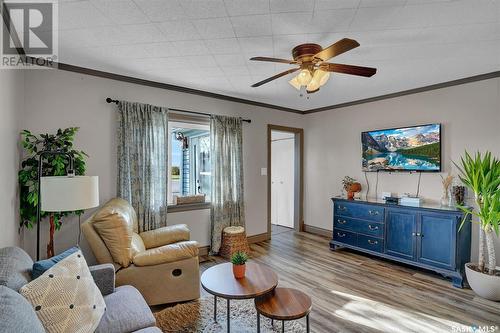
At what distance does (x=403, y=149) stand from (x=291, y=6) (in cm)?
302

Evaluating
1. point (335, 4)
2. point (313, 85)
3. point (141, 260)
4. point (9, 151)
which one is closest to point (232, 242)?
point (141, 260)

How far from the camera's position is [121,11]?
1925 mm

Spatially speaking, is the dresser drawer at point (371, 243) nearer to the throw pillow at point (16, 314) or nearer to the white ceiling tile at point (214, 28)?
the white ceiling tile at point (214, 28)

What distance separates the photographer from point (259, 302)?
6.42 feet

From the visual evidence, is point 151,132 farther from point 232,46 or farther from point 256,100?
point 256,100

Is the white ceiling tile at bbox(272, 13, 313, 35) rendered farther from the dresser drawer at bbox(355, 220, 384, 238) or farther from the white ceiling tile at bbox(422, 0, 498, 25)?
the dresser drawer at bbox(355, 220, 384, 238)

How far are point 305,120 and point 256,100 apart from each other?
1.44 meters

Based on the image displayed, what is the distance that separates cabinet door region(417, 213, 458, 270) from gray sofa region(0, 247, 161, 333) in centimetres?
329

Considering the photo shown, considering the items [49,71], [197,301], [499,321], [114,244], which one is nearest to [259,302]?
[197,301]

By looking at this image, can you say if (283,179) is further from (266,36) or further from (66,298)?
(66,298)

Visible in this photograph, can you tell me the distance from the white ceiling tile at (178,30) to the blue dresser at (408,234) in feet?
10.8

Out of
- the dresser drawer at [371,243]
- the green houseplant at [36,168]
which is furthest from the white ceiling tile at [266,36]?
the dresser drawer at [371,243]

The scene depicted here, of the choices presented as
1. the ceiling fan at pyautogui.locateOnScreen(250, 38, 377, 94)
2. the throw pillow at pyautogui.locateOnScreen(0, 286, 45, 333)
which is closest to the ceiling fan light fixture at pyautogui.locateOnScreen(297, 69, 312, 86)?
the ceiling fan at pyautogui.locateOnScreen(250, 38, 377, 94)

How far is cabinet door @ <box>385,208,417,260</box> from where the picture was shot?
3.39 meters
